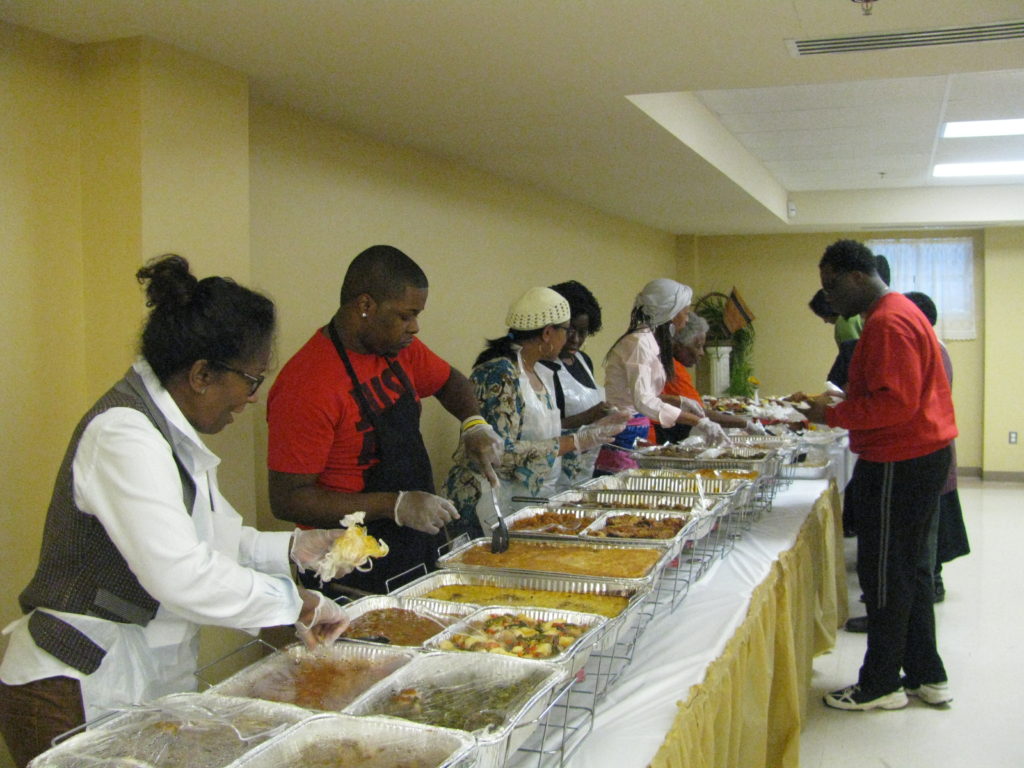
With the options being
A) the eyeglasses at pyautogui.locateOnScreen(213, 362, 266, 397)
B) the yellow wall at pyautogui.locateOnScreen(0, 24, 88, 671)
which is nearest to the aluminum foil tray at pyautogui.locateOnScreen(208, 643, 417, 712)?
the eyeglasses at pyautogui.locateOnScreen(213, 362, 266, 397)

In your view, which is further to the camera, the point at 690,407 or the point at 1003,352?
the point at 1003,352

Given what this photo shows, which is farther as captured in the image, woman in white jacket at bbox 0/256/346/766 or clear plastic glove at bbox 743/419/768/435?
clear plastic glove at bbox 743/419/768/435

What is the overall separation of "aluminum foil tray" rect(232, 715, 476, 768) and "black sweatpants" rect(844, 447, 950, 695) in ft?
6.08

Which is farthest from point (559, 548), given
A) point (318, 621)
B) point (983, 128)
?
point (983, 128)

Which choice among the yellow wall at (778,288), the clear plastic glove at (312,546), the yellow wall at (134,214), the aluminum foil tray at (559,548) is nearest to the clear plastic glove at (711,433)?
the yellow wall at (134,214)

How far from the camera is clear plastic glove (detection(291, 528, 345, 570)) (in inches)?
58.8

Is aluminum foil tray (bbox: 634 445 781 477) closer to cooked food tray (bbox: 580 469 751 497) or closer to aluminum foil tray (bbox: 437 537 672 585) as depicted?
cooked food tray (bbox: 580 469 751 497)

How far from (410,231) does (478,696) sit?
2.54 metres

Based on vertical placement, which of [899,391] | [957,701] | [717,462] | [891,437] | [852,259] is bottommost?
[957,701]

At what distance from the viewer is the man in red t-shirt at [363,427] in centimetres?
185

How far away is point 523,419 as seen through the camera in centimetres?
260

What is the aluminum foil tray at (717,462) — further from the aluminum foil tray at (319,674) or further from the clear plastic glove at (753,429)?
the aluminum foil tray at (319,674)

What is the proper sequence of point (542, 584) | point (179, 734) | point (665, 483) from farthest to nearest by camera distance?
point (665, 483)
point (542, 584)
point (179, 734)

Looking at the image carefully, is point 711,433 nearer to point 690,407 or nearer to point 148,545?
point 690,407
